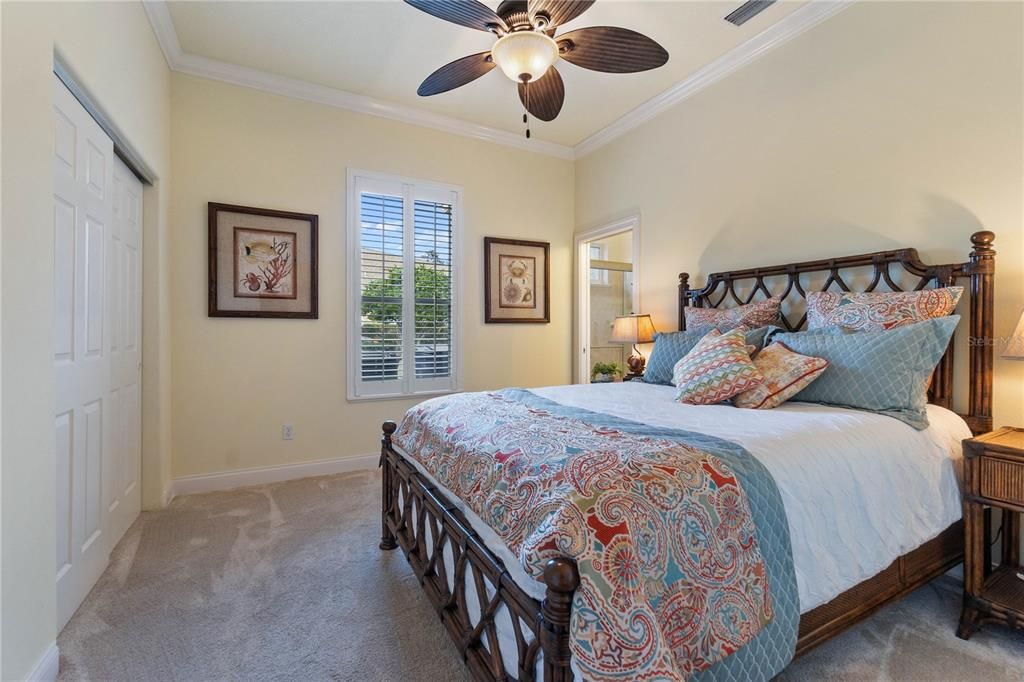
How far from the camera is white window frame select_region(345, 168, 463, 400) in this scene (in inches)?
145

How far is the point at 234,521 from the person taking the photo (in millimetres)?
2688

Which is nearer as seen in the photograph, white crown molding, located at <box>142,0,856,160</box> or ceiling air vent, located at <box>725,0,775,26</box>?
ceiling air vent, located at <box>725,0,775,26</box>

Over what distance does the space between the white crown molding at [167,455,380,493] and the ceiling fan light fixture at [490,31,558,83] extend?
305 centimetres

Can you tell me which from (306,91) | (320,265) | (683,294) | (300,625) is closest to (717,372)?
(683,294)

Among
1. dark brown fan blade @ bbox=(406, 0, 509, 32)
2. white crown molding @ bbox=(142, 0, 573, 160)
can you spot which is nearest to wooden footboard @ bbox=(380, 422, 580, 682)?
dark brown fan blade @ bbox=(406, 0, 509, 32)

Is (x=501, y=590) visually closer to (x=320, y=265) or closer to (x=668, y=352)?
(x=668, y=352)

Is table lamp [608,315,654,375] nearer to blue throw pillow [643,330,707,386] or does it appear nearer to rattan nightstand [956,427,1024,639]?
blue throw pillow [643,330,707,386]

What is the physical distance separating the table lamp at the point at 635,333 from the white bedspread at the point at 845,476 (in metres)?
1.59

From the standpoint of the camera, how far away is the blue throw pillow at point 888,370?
1827mm

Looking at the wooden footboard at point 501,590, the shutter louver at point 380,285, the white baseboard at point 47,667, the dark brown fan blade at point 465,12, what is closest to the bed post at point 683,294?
the wooden footboard at point 501,590

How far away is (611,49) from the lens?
6.77ft

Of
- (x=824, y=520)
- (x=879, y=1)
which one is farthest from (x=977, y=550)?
(x=879, y=1)

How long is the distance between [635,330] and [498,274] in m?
1.43

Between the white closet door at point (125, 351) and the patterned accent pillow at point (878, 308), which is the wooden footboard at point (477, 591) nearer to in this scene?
the white closet door at point (125, 351)
